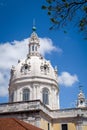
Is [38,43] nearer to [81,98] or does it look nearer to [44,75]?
[44,75]

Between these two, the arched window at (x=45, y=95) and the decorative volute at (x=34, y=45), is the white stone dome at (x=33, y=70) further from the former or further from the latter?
the decorative volute at (x=34, y=45)

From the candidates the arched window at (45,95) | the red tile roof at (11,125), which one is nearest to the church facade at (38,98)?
the arched window at (45,95)

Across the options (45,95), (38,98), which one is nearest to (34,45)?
(45,95)

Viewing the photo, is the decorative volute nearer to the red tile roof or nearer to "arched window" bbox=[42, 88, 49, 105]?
"arched window" bbox=[42, 88, 49, 105]

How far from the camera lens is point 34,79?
1971 inches

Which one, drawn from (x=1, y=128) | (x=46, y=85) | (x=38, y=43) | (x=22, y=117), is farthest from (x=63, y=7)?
(x=38, y=43)

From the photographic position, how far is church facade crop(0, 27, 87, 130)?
38250mm

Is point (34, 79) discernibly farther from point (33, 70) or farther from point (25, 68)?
point (25, 68)

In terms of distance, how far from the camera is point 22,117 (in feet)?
125

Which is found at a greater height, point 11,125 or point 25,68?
point 25,68

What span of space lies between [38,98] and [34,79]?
11.7 feet

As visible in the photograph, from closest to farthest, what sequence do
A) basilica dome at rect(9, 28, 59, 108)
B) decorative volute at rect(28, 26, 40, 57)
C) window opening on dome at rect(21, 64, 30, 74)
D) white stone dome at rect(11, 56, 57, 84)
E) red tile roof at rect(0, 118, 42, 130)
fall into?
red tile roof at rect(0, 118, 42, 130) → basilica dome at rect(9, 28, 59, 108) → white stone dome at rect(11, 56, 57, 84) → window opening on dome at rect(21, 64, 30, 74) → decorative volute at rect(28, 26, 40, 57)

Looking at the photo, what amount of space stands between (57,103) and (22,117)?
607 inches

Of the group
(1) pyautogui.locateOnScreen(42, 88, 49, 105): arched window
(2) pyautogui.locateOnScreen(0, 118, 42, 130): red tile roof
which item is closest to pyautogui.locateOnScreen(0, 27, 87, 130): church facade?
(1) pyautogui.locateOnScreen(42, 88, 49, 105): arched window
